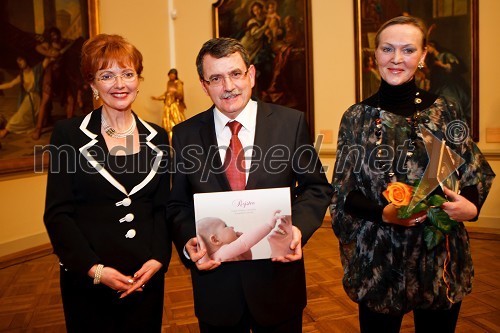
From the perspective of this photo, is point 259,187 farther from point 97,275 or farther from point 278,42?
point 278,42

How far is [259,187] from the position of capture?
76.2 inches

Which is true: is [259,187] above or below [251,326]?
above

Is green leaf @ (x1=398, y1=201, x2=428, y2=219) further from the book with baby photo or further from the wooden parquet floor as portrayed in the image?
the wooden parquet floor

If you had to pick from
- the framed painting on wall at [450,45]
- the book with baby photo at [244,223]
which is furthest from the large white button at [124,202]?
the framed painting on wall at [450,45]

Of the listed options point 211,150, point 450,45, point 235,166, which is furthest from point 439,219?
point 450,45

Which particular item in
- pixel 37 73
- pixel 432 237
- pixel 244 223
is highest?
pixel 37 73

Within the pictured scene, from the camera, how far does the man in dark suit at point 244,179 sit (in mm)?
1928

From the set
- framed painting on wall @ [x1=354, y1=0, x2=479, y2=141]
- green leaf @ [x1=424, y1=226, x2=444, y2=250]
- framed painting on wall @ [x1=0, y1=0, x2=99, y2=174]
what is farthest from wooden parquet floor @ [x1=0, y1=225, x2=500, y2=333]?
framed painting on wall @ [x1=354, y1=0, x2=479, y2=141]

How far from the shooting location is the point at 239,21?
27.8ft

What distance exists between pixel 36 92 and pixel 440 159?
5.96 m

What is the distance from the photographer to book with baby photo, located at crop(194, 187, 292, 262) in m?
1.77

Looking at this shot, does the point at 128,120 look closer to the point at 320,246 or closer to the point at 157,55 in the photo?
Answer: the point at 320,246

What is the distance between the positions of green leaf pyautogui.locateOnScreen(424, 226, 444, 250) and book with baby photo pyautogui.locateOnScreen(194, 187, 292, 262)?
0.57 m

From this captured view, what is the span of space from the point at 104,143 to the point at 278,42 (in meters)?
6.42
